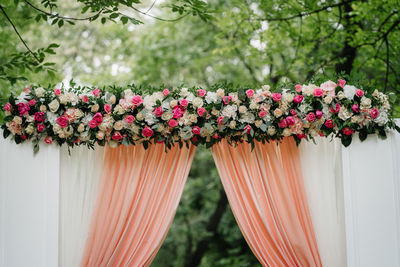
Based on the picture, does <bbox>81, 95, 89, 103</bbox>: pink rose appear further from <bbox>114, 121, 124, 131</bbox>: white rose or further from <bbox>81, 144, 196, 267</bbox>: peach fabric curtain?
<bbox>81, 144, 196, 267</bbox>: peach fabric curtain

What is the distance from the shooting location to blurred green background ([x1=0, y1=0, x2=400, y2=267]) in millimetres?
5309

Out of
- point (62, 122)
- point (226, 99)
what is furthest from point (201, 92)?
point (62, 122)

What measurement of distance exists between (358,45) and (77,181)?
4.28 m

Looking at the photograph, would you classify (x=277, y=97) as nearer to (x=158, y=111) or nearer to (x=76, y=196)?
(x=158, y=111)

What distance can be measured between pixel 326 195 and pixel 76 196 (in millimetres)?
2169

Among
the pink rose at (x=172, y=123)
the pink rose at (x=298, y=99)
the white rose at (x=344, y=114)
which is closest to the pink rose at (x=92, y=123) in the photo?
the pink rose at (x=172, y=123)

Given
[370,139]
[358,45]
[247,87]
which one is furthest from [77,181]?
[358,45]

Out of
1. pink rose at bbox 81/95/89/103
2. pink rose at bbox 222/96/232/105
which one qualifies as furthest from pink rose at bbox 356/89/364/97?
pink rose at bbox 81/95/89/103

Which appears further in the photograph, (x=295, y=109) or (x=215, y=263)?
(x=215, y=263)

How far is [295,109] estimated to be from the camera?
2947mm

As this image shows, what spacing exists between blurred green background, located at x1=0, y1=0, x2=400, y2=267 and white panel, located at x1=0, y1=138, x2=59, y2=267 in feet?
6.86

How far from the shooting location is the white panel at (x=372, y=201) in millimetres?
2857

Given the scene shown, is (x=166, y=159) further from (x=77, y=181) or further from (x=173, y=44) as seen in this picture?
(x=173, y=44)

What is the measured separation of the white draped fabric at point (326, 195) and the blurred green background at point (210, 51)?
77.9 inches
